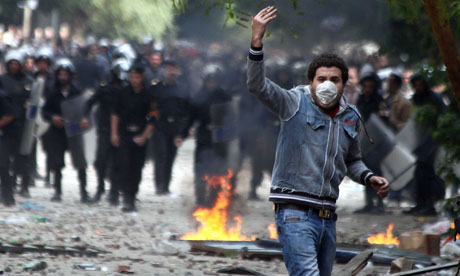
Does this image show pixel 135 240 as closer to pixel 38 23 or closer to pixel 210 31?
pixel 210 31

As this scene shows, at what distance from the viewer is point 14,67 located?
41.7 feet

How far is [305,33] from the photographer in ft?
61.1

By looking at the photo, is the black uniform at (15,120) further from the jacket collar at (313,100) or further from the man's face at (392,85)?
the jacket collar at (313,100)

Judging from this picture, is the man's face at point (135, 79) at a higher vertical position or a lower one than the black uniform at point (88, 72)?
lower

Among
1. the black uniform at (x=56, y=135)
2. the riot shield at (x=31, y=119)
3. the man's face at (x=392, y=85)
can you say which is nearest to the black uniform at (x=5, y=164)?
the riot shield at (x=31, y=119)

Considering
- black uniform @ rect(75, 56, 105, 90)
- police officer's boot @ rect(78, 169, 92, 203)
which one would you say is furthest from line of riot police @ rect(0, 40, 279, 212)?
black uniform @ rect(75, 56, 105, 90)

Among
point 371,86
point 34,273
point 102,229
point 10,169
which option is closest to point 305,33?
point 371,86

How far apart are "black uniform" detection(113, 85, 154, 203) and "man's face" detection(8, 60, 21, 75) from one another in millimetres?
1365

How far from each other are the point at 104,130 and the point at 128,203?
132cm

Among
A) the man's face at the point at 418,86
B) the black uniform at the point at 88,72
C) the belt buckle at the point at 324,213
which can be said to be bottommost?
the belt buckle at the point at 324,213

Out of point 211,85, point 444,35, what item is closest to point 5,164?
point 211,85

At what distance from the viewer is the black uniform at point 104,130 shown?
43.0ft

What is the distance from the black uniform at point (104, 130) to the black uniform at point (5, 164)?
1.29 meters

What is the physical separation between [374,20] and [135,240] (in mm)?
5895
